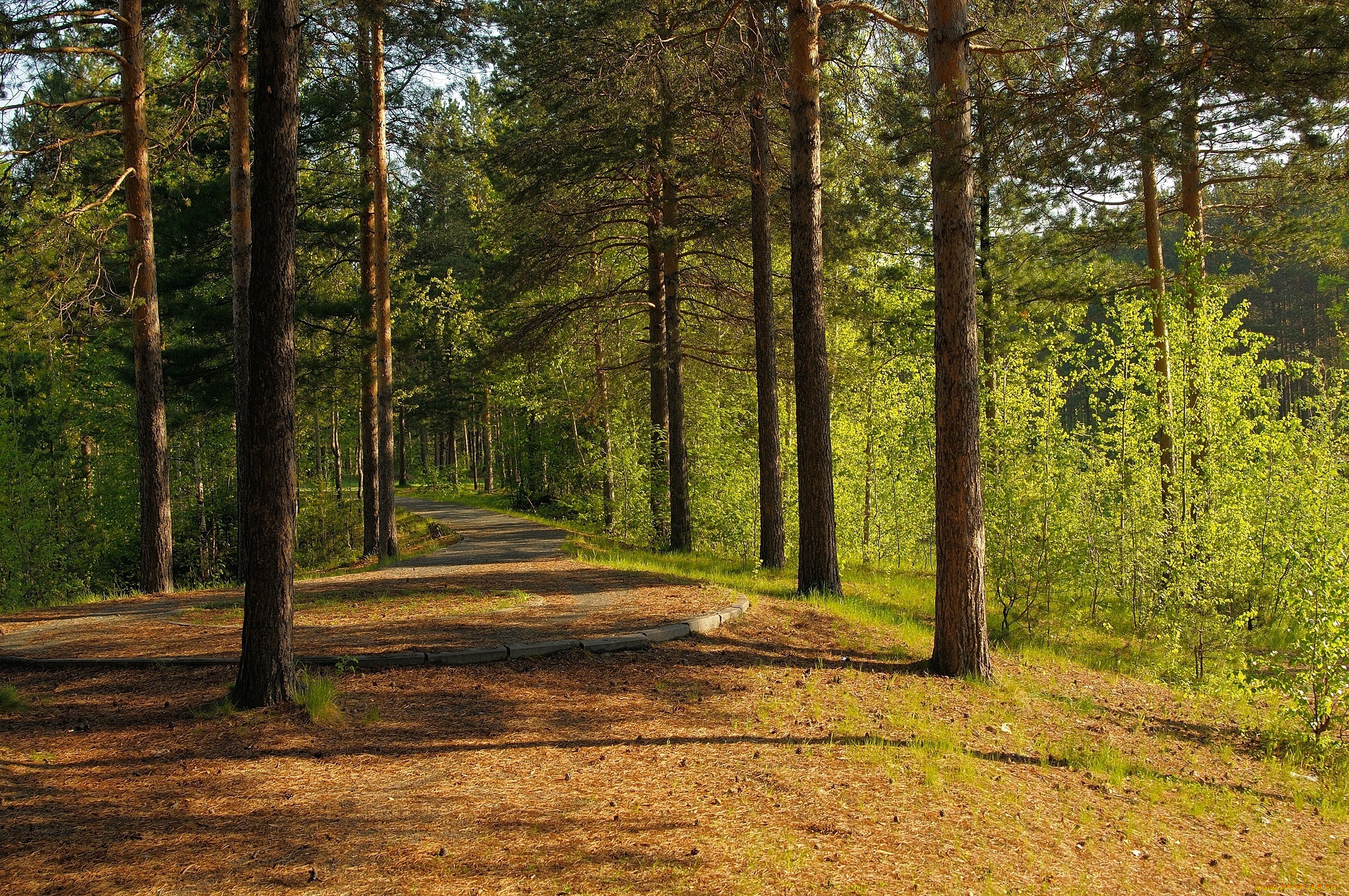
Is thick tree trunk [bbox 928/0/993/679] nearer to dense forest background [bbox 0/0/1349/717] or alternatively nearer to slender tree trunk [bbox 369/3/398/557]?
dense forest background [bbox 0/0/1349/717]

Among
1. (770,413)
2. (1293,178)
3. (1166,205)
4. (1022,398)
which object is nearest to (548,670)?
(770,413)

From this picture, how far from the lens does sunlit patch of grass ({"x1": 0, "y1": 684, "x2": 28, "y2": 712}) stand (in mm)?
5688

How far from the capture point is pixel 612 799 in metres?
4.64

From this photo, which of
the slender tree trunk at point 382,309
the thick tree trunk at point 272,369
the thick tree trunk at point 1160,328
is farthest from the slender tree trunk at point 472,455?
the thick tree trunk at point 272,369

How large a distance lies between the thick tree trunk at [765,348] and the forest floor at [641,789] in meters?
4.68

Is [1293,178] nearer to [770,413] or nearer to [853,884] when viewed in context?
[770,413]

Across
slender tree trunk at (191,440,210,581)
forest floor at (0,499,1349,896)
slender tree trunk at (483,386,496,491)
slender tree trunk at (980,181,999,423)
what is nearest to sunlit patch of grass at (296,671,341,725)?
forest floor at (0,499,1349,896)

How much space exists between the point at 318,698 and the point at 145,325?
9.47 m

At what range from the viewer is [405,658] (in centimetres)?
700

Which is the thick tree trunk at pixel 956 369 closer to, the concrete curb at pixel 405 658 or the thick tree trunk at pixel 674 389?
the concrete curb at pixel 405 658

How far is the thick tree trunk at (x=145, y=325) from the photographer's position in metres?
12.2

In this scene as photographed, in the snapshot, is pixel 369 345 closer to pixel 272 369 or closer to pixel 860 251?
pixel 860 251

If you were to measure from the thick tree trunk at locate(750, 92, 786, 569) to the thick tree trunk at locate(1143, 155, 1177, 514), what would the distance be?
527cm

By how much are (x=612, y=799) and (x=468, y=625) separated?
13.2ft
